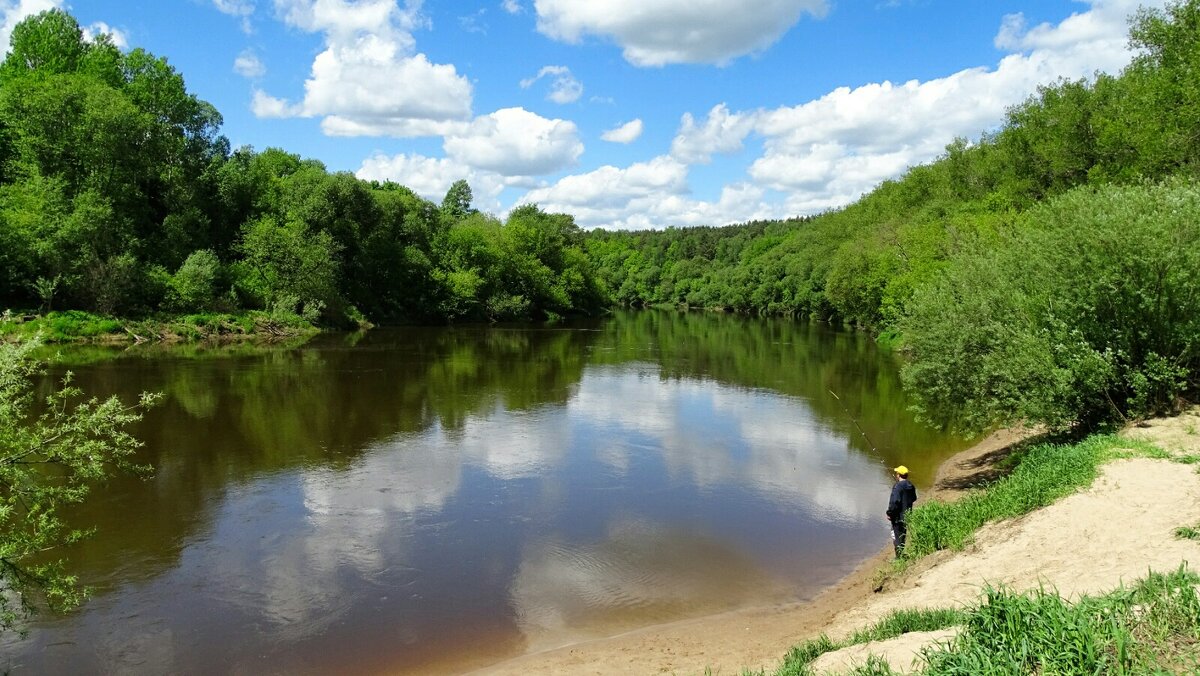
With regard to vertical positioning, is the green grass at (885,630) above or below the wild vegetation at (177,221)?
below

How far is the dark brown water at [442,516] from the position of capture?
12539 millimetres

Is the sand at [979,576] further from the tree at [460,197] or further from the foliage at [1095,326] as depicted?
the tree at [460,197]

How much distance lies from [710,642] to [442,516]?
8705mm

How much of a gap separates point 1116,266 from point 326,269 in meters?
62.3

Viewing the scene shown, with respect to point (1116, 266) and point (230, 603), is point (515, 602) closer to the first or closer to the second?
point (230, 603)

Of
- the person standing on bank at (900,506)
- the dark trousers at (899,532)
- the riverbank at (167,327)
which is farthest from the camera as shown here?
the riverbank at (167,327)

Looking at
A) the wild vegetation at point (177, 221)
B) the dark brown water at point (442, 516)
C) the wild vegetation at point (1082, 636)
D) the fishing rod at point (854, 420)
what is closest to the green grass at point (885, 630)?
the wild vegetation at point (1082, 636)

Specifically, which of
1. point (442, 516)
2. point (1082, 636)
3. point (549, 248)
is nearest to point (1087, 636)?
point (1082, 636)

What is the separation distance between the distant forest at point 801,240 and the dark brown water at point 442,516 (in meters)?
6.16

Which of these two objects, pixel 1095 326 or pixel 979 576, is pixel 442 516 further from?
pixel 1095 326

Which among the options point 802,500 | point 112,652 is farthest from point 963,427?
point 112,652

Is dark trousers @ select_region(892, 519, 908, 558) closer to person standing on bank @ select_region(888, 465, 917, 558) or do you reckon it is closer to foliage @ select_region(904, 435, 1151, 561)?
person standing on bank @ select_region(888, 465, 917, 558)

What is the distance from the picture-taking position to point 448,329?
73688mm

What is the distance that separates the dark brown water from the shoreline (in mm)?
446
